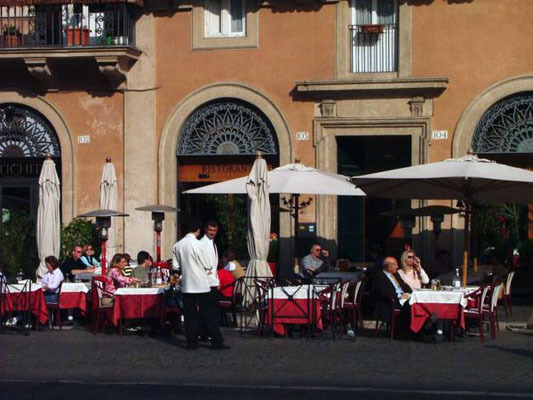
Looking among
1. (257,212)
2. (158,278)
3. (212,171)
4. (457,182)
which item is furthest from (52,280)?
(212,171)

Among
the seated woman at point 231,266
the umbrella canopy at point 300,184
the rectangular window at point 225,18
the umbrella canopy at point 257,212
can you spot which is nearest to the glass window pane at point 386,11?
the rectangular window at point 225,18

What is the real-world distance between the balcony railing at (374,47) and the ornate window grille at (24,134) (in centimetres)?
669

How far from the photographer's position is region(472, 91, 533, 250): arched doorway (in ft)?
73.0

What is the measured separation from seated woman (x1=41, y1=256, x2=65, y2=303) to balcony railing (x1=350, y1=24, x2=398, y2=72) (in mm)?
8107

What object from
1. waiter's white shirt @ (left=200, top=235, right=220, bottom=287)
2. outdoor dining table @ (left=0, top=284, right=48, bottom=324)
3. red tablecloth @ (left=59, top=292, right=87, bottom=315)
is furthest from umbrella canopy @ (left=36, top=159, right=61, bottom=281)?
waiter's white shirt @ (left=200, top=235, right=220, bottom=287)

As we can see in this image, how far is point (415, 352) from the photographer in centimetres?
1439

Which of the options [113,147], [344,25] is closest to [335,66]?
[344,25]

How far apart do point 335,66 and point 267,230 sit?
6011 mm

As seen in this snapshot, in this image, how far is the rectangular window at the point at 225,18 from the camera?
2388 centimetres

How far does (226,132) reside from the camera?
23875 millimetres

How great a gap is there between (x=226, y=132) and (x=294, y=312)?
8816mm

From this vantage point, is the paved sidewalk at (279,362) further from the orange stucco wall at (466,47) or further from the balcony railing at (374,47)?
the balcony railing at (374,47)

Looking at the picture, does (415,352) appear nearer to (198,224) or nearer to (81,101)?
(198,224)

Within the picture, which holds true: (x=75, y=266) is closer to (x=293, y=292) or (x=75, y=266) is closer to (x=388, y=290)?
(x=293, y=292)
